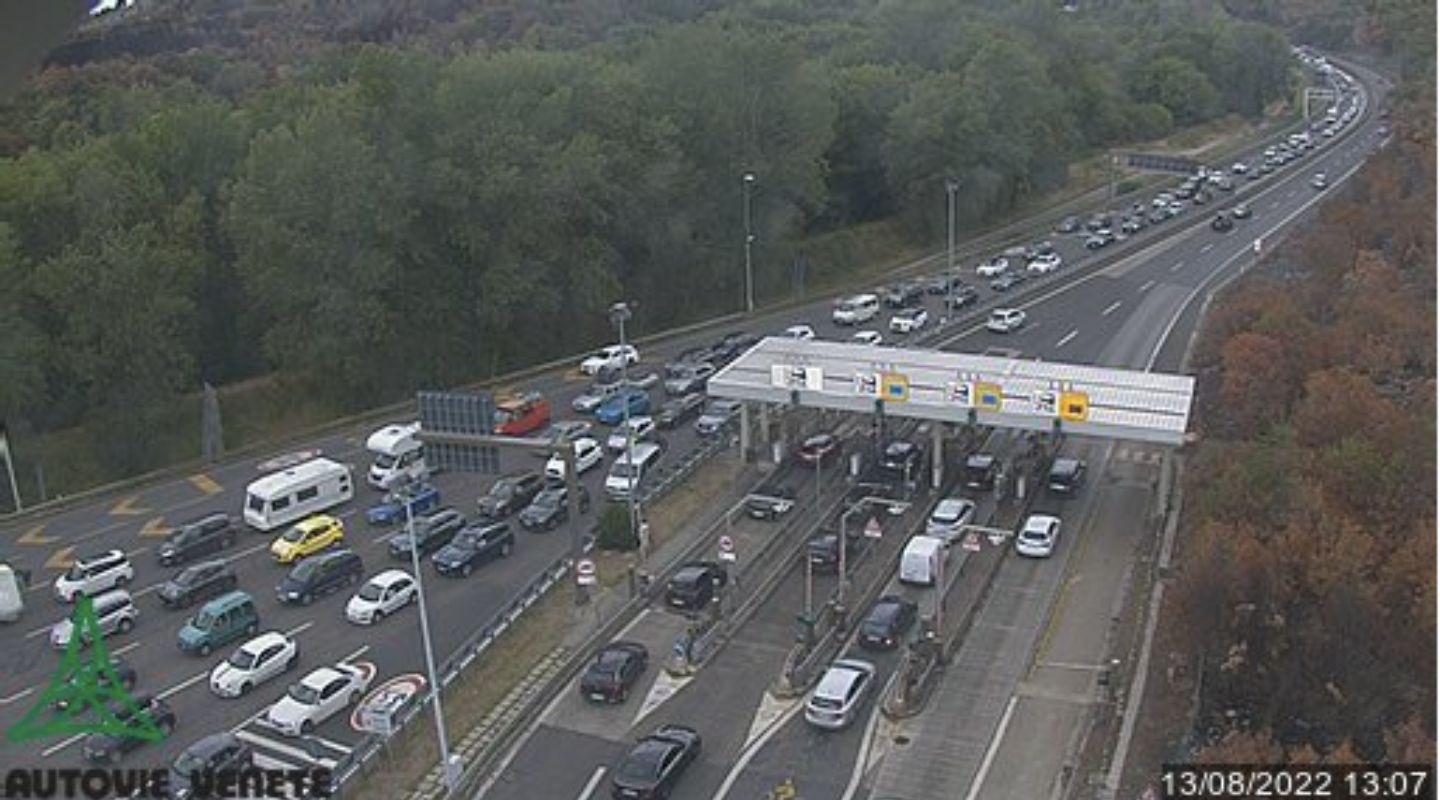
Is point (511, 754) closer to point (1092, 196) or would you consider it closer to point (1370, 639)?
point (1370, 639)

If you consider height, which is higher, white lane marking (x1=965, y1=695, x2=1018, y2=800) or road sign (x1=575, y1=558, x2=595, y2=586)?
road sign (x1=575, y1=558, x2=595, y2=586)

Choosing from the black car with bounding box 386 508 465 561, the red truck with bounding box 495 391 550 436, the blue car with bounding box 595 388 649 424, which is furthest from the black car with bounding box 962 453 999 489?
the red truck with bounding box 495 391 550 436

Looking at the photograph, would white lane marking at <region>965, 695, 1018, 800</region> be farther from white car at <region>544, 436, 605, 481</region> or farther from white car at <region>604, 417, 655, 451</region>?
white car at <region>604, 417, 655, 451</region>

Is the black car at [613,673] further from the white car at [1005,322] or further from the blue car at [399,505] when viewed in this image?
the white car at [1005,322]

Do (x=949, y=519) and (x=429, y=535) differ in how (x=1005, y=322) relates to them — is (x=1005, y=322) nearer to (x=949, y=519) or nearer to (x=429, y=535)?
(x=949, y=519)

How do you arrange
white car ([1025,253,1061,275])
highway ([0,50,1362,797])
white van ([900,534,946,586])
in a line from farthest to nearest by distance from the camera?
white car ([1025,253,1061,275])
white van ([900,534,946,586])
highway ([0,50,1362,797])


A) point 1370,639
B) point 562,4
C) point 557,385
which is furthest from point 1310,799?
point 562,4

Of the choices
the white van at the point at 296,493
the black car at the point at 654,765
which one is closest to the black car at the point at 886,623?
the black car at the point at 654,765
